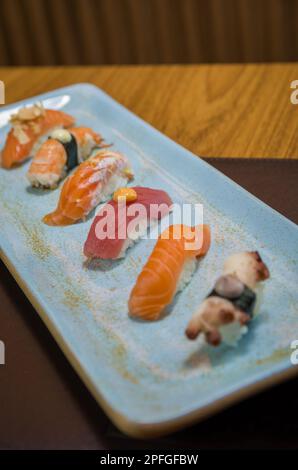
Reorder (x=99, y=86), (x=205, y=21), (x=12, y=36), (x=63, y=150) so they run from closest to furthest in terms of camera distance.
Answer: (x=63, y=150)
(x=99, y=86)
(x=205, y=21)
(x=12, y=36)

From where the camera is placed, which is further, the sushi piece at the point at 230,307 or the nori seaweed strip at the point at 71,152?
the nori seaweed strip at the point at 71,152

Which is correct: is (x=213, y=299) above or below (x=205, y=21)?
above

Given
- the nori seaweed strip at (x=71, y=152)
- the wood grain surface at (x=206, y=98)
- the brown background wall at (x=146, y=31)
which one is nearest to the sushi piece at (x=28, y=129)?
the nori seaweed strip at (x=71, y=152)

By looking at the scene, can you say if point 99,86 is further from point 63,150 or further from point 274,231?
point 274,231

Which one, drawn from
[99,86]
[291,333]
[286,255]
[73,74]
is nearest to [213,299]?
[291,333]

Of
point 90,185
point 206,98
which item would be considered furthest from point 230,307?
point 206,98

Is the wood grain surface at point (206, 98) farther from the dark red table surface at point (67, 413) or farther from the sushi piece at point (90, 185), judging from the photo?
the dark red table surface at point (67, 413)

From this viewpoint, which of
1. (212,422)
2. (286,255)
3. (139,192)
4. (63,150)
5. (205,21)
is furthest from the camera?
(205,21)
